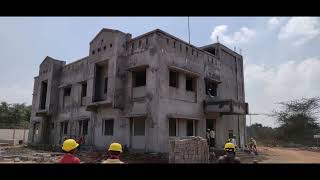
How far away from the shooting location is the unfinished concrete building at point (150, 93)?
18484 millimetres

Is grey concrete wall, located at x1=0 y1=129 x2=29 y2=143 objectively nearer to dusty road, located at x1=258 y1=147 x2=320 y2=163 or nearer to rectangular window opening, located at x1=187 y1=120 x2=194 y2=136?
Answer: rectangular window opening, located at x1=187 y1=120 x2=194 y2=136

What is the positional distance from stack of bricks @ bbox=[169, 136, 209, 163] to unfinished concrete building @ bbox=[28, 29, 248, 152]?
236 cm

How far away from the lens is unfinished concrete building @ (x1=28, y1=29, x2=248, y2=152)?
18.5m

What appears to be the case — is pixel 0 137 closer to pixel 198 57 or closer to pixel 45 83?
pixel 45 83

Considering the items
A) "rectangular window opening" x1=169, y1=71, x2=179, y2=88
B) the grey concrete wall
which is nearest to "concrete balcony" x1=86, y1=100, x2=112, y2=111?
"rectangular window opening" x1=169, y1=71, x2=179, y2=88

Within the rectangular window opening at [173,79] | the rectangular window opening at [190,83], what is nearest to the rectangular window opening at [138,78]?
the rectangular window opening at [173,79]

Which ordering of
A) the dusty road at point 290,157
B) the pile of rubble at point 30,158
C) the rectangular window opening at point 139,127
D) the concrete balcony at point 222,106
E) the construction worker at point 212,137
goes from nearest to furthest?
the pile of rubble at point 30,158
the rectangular window opening at point 139,127
the dusty road at point 290,157
the concrete balcony at point 222,106
the construction worker at point 212,137

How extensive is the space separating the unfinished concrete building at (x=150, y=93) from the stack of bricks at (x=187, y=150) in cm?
236

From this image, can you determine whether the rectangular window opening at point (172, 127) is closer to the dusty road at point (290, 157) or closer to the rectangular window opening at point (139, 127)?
the rectangular window opening at point (139, 127)

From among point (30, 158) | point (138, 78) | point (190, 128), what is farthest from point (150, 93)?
point (30, 158)

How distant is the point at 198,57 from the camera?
2186 centimetres

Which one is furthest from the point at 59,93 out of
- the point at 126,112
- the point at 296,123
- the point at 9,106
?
the point at 296,123
